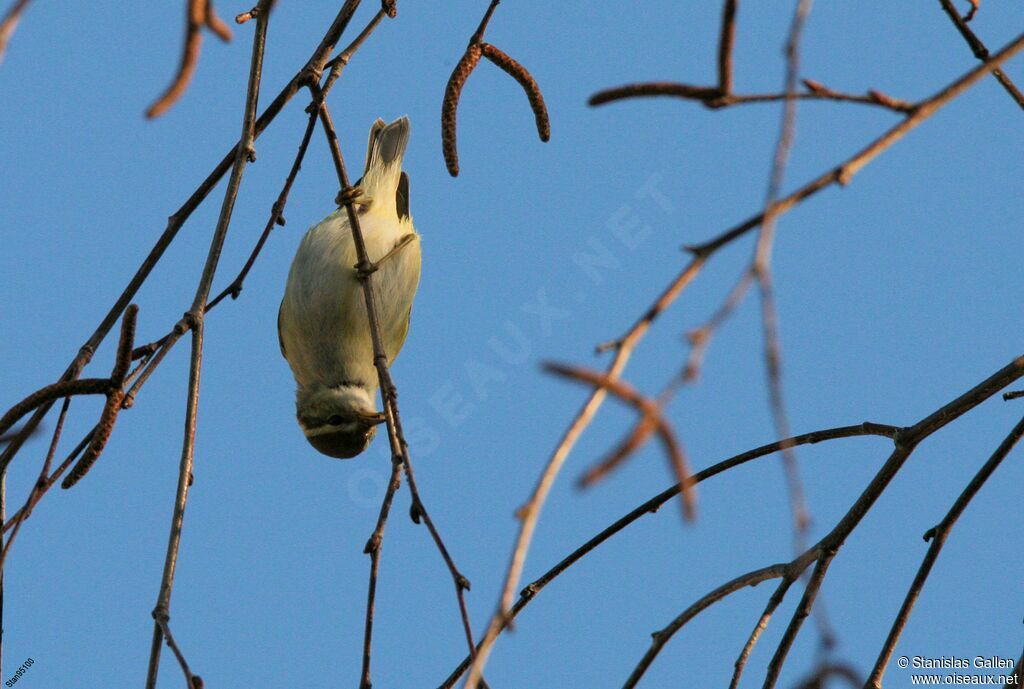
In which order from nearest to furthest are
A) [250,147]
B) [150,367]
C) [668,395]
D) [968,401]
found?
[668,395], [150,367], [968,401], [250,147]

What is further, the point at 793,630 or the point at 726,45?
the point at 793,630

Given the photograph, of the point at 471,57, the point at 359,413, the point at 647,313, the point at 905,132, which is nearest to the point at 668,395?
the point at 647,313

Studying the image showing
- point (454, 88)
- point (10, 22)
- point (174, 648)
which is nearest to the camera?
point (10, 22)

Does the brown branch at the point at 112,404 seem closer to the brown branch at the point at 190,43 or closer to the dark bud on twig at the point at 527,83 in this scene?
the brown branch at the point at 190,43

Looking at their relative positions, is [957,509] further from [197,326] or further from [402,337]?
[402,337]

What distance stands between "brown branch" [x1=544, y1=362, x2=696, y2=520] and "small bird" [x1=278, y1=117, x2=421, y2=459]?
420 centimetres

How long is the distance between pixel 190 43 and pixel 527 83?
2.29 metres

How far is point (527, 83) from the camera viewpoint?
152 inches

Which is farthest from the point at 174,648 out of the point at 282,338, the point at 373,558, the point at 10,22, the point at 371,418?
the point at 282,338

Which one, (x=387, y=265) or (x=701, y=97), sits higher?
(x=387, y=265)

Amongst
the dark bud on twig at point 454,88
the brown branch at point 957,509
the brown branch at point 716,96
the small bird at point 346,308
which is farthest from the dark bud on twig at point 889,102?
the small bird at point 346,308

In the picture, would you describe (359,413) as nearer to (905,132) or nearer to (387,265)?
(387,265)

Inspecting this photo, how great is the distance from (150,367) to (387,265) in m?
3.32

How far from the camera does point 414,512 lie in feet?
7.95
